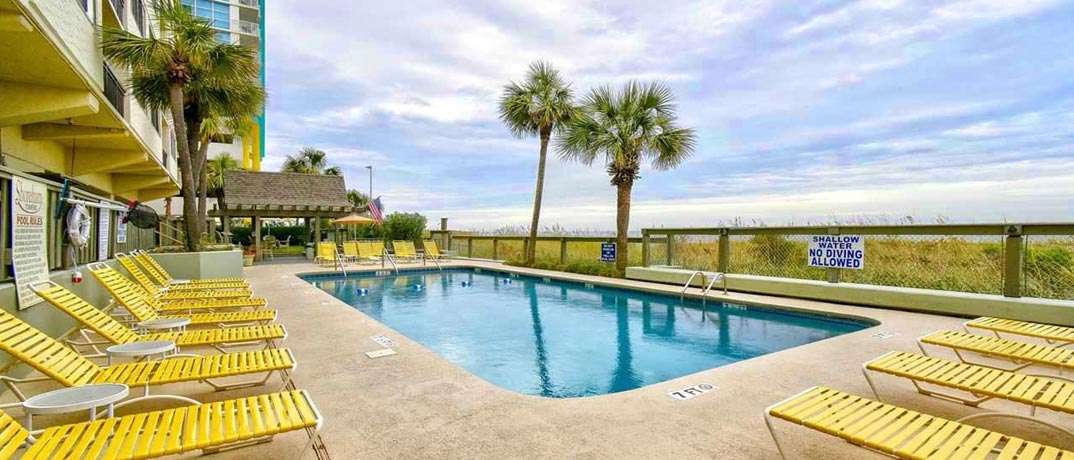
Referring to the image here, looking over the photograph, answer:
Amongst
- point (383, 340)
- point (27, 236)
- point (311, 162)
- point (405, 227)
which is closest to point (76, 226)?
point (27, 236)

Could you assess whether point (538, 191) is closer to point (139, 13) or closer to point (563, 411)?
point (139, 13)

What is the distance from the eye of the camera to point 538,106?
53.9 feet

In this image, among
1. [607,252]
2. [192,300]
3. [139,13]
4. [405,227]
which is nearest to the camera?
[192,300]

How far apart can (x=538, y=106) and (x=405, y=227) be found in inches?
380

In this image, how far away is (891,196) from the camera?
12461 millimetres

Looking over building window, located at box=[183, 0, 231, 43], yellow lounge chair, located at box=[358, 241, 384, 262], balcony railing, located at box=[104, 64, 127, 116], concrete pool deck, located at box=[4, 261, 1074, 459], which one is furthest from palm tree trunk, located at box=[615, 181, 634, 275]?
building window, located at box=[183, 0, 231, 43]

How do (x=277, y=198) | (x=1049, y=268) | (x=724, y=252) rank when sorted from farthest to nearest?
(x=277, y=198) → (x=724, y=252) → (x=1049, y=268)

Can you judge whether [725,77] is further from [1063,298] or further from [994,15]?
[1063,298]

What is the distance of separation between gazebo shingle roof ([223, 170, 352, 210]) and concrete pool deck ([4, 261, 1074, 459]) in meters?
17.1

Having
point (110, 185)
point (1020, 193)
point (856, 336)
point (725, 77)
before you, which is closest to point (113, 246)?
point (110, 185)

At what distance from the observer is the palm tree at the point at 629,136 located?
1302cm

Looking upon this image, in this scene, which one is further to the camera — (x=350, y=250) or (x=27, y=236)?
(x=350, y=250)

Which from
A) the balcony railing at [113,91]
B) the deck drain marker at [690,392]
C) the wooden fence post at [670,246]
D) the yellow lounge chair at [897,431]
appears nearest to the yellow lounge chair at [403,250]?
the balcony railing at [113,91]

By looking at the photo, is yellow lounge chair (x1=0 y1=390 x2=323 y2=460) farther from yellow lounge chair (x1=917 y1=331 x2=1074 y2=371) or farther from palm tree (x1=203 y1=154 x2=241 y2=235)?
palm tree (x1=203 y1=154 x2=241 y2=235)
